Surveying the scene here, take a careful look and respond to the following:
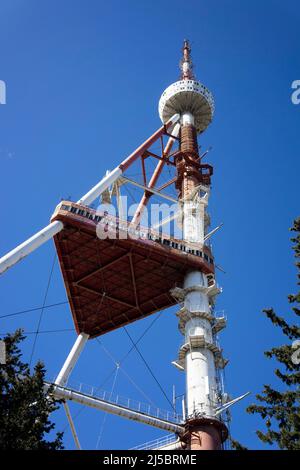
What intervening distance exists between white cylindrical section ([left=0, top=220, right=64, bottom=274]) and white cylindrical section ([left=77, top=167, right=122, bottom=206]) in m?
3.78

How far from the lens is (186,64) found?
75812mm

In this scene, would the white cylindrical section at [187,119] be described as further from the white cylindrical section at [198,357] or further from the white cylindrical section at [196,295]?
the white cylindrical section at [198,357]

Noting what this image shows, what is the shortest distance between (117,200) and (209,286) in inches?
446

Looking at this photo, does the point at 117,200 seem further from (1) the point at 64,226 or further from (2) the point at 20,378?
(2) the point at 20,378

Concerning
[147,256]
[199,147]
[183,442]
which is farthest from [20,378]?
[199,147]

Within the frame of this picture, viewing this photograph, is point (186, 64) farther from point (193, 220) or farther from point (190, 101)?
point (193, 220)

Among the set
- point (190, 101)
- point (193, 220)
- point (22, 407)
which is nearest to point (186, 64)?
point (190, 101)

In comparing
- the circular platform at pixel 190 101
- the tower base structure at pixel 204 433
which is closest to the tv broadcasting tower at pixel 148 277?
the tower base structure at pixel 204 433

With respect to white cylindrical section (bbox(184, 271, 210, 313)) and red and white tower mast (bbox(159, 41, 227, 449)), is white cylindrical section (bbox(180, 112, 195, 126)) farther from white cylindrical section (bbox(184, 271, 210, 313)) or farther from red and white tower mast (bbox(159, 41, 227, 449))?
white cylindrical section (bbox(184, 271, 210, 313))

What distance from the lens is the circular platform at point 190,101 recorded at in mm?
70375

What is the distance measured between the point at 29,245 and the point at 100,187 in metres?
10.3

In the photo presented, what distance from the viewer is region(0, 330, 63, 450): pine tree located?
22859 millimetres

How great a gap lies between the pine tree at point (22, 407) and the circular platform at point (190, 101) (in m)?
49.2

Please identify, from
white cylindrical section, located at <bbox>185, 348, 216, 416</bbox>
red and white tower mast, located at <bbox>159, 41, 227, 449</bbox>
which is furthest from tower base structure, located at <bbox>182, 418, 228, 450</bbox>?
white cylindrical section, located at <bbox>185, 348, 216, 416</bbox>
